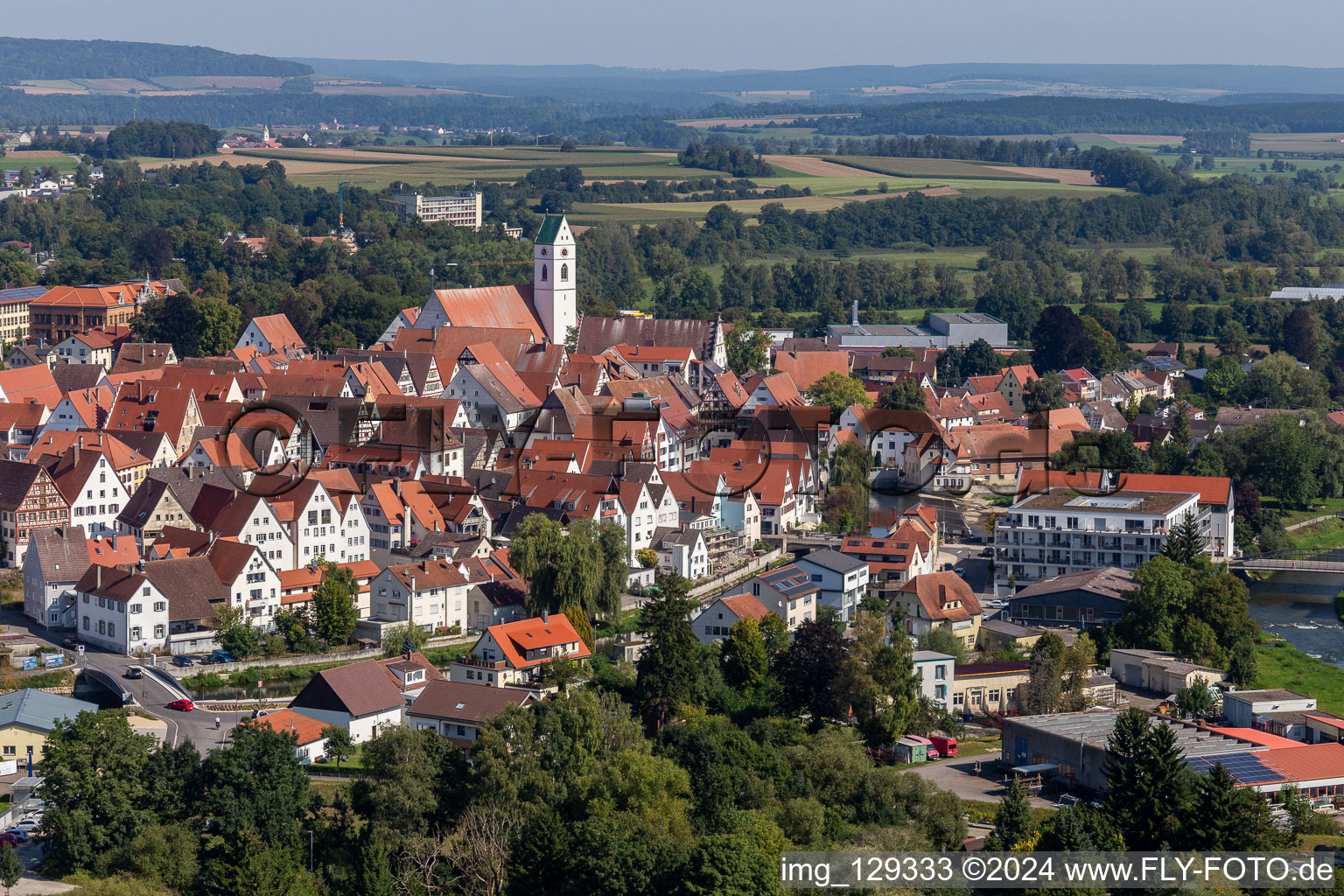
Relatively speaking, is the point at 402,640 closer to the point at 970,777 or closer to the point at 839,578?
the point at 839,578

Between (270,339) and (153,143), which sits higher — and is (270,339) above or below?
below

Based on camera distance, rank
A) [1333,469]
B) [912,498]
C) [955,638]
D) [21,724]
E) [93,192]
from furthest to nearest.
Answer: [93,192]
[1333,469]
[912,498]
[955,638]
[21,724]

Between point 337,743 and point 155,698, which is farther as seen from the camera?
point 155,698

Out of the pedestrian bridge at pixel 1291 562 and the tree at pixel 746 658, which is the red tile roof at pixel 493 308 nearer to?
the pedestrian bridge at pixel 1291 562

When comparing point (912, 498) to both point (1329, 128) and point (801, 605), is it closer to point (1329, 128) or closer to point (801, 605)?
point (801, 605)

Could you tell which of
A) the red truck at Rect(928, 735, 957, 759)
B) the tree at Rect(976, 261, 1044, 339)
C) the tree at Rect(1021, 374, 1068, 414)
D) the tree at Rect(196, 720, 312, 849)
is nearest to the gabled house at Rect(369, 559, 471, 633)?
the tree at Rect(196, 720, 312, 849)

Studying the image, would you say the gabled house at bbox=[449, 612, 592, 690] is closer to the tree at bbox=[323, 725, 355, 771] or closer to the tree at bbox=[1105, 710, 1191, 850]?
the tree at bbox=[323, 725, 355, 771]

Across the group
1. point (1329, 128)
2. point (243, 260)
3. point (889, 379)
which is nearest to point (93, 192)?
point (243, 260)

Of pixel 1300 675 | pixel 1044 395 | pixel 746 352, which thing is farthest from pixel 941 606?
pixel 746 352
